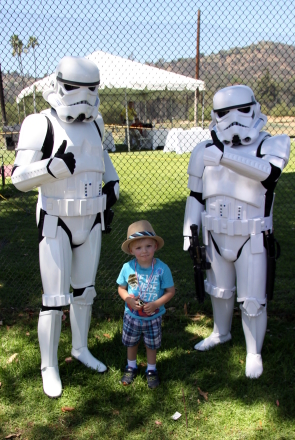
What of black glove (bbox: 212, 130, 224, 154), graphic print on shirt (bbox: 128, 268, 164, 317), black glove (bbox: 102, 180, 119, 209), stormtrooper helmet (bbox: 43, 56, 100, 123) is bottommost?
graphic print on shirt (bbox: 128, 268, 164, 317)

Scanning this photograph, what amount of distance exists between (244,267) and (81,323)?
1201 mm

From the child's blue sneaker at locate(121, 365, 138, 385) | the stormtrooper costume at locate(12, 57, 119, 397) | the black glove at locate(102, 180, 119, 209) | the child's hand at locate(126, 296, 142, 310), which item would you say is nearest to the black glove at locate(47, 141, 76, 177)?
the stormtrooper costume at locate(12, 57, 119, 397)

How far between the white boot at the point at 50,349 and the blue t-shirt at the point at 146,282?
1.68 ft

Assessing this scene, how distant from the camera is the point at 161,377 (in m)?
3.09

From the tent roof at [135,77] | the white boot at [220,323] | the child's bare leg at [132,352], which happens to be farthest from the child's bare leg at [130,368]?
the tent roof at [135,77]

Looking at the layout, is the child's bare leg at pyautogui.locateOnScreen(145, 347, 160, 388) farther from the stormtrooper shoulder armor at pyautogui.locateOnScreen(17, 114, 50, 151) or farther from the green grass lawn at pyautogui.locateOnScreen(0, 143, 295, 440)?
the stormtrooper shoulder armor at pyautogui.locateOnScreen(17, 114, 50, 151)

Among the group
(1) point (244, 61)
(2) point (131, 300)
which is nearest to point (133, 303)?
(2) point (131, 300)

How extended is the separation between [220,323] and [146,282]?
888mm

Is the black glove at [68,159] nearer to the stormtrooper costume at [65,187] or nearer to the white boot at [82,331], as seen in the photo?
the stormtrooper costume at [65,187]

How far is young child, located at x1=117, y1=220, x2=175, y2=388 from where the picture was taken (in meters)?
2.75

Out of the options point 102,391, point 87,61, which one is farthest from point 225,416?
point 87,61

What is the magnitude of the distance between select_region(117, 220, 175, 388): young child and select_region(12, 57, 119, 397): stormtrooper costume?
308mm

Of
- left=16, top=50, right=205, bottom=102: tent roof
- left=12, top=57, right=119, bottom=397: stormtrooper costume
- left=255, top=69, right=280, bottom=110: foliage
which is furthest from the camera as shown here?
left=16, top=50, right=205, bottom=102: tent roof

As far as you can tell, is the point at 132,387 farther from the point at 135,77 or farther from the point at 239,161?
the point at 135,77
